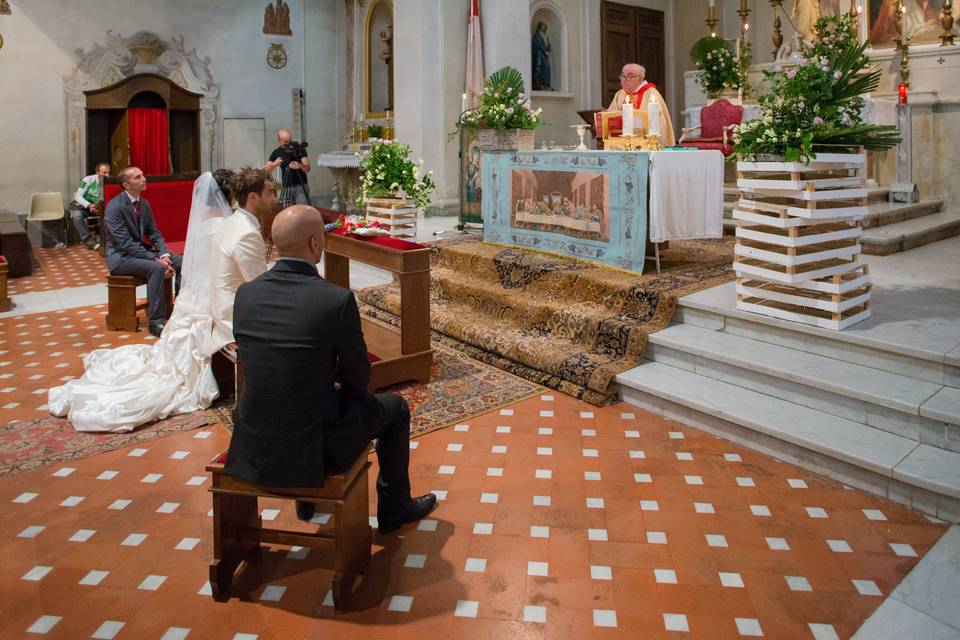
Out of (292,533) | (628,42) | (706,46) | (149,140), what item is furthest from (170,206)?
(628,42)

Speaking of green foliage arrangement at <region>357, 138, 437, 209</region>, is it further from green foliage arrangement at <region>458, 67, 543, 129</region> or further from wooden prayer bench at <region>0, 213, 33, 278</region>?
wooden prayer bench at <region>0, 213, 33, 278</region>

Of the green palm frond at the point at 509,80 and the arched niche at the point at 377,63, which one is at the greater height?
the arched niche at the point at 377,63

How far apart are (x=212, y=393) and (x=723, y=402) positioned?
311cm

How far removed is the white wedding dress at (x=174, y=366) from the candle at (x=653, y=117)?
3434 millimetres

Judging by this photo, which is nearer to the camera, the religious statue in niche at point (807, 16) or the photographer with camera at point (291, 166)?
the religious statue in niche at point (807, 16)

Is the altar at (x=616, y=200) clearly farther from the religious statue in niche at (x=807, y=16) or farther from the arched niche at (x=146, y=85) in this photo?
the arched niche at (x=146, y=85)

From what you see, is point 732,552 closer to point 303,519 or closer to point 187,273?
point 303,519

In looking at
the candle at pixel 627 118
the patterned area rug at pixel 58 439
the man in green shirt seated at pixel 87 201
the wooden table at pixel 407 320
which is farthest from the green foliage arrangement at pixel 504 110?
the man in green shirt seated at pixel 87 201

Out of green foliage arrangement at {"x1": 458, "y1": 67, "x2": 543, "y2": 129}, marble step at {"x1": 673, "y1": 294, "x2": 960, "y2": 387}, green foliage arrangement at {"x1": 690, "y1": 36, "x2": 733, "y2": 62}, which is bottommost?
marble step at {"x1": 673, "y1": 294, "x2": 960, "y2": 387}

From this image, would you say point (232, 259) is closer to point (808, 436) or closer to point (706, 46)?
point (808, 436)

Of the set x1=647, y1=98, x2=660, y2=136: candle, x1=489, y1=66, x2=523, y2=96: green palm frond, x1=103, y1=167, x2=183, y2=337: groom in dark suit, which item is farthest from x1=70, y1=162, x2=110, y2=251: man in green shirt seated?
x1=647, y1=98, x2=660, y2=136: candle

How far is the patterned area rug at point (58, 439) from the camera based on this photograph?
165 inches

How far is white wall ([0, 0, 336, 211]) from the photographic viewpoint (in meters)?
12.1

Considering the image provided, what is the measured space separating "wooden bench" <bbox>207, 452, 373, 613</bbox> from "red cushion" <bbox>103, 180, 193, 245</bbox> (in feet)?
20.8
